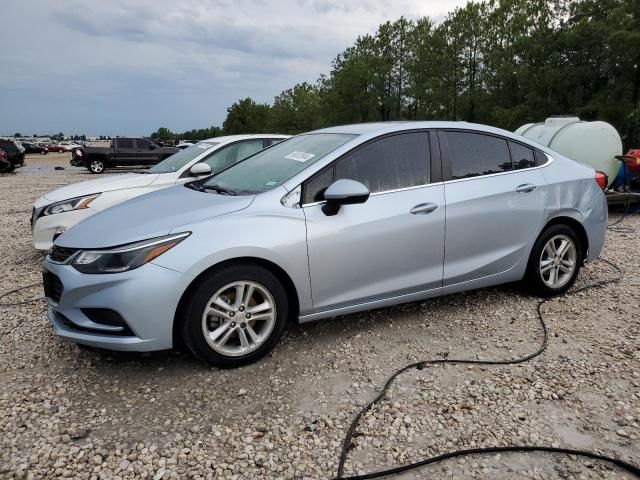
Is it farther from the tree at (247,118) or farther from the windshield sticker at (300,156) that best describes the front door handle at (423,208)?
the tree at (247,118)

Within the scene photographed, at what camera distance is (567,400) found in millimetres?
2920

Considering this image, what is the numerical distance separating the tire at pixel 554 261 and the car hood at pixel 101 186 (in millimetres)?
4472

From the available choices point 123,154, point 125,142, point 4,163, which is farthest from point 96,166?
point 4,163

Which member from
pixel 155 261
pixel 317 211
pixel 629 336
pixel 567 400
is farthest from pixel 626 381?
pixel 155 261

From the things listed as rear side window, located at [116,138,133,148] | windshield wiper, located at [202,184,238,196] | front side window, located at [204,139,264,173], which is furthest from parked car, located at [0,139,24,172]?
windshield wiper, located at [202,184,238,196]

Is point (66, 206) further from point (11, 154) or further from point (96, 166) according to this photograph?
point (11, 154)

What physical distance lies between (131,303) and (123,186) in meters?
3.54

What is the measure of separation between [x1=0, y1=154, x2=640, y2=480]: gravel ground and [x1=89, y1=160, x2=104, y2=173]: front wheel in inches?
842

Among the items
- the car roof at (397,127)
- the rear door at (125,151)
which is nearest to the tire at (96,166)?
the rear door at (125,151)

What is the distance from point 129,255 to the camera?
3.01m

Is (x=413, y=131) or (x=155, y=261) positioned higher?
(x=413, y=131)

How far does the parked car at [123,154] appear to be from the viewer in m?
23.7

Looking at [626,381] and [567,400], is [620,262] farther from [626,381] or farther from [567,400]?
[567,400]

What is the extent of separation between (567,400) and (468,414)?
2.05 feet
